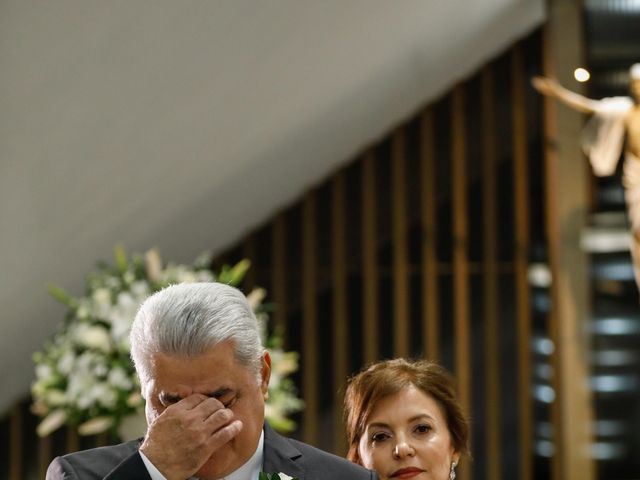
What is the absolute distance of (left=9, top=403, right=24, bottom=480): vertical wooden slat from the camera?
702cm

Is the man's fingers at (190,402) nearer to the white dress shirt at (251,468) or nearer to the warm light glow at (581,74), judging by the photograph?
the white dress shirt at (251,468)

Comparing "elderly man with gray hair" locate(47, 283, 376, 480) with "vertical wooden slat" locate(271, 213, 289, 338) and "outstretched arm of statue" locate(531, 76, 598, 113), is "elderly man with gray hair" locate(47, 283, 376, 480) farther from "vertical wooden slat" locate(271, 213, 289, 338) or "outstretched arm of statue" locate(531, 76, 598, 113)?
"vertical wooden slat" locate(271, 213, 289, 338)

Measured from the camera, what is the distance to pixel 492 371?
731cm

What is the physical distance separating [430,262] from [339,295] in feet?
1.79

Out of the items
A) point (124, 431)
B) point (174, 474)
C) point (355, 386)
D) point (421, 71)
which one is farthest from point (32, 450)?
point (174, 474)

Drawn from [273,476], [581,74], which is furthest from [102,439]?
[273,476]

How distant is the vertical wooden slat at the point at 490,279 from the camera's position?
7.30 metres

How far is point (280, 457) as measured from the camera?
2352 mm

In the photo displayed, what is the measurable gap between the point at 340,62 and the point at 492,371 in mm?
2049

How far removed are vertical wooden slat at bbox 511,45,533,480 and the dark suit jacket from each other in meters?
4.99

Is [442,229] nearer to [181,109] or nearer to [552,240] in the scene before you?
[552,240]

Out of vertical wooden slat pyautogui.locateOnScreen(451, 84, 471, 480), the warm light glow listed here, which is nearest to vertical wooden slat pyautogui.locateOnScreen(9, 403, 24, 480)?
vertical wooden slat pyautogui.locateOnScreen(451, 84, 471, 480)

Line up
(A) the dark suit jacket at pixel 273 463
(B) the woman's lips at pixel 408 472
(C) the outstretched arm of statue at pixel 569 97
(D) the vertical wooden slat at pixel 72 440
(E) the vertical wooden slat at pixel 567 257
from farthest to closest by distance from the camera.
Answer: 1. (E) the vertical wooden slat at pixel 567 257
2. (D) the vertical wooden slat at pixel 72 440
3. (C) the outstretched arm of statue at pixel 569 97
4. (B) the woman's lips at pixel 408 472
5. (A) the dark suit jacket at pixel 273 463

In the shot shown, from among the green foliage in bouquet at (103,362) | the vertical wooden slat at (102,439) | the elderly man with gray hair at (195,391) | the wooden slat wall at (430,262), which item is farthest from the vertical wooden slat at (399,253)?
the elderly man with gray hair at (195,391)
